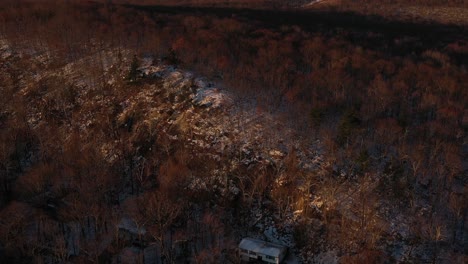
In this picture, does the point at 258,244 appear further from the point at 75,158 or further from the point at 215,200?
the point at 75,158

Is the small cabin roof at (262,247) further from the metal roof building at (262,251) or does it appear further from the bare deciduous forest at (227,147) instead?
the bare deciduous forest at (227,147)

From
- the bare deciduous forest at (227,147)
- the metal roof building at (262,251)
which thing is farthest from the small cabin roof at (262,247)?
the bare deciduous forest at (227,147)

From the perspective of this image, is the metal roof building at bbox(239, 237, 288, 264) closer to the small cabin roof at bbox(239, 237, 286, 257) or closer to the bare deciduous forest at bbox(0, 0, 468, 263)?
the small cabin roof at bbox(239, 237, 286, 257)

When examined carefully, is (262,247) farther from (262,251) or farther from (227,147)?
(227,147)

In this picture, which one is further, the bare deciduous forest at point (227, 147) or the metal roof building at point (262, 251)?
the bare deciduous forest at point (227, 147)

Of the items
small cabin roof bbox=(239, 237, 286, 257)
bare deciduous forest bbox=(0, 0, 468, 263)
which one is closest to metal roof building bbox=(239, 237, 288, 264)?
small cabin roof bbox=(239, 237, 286, 257)
